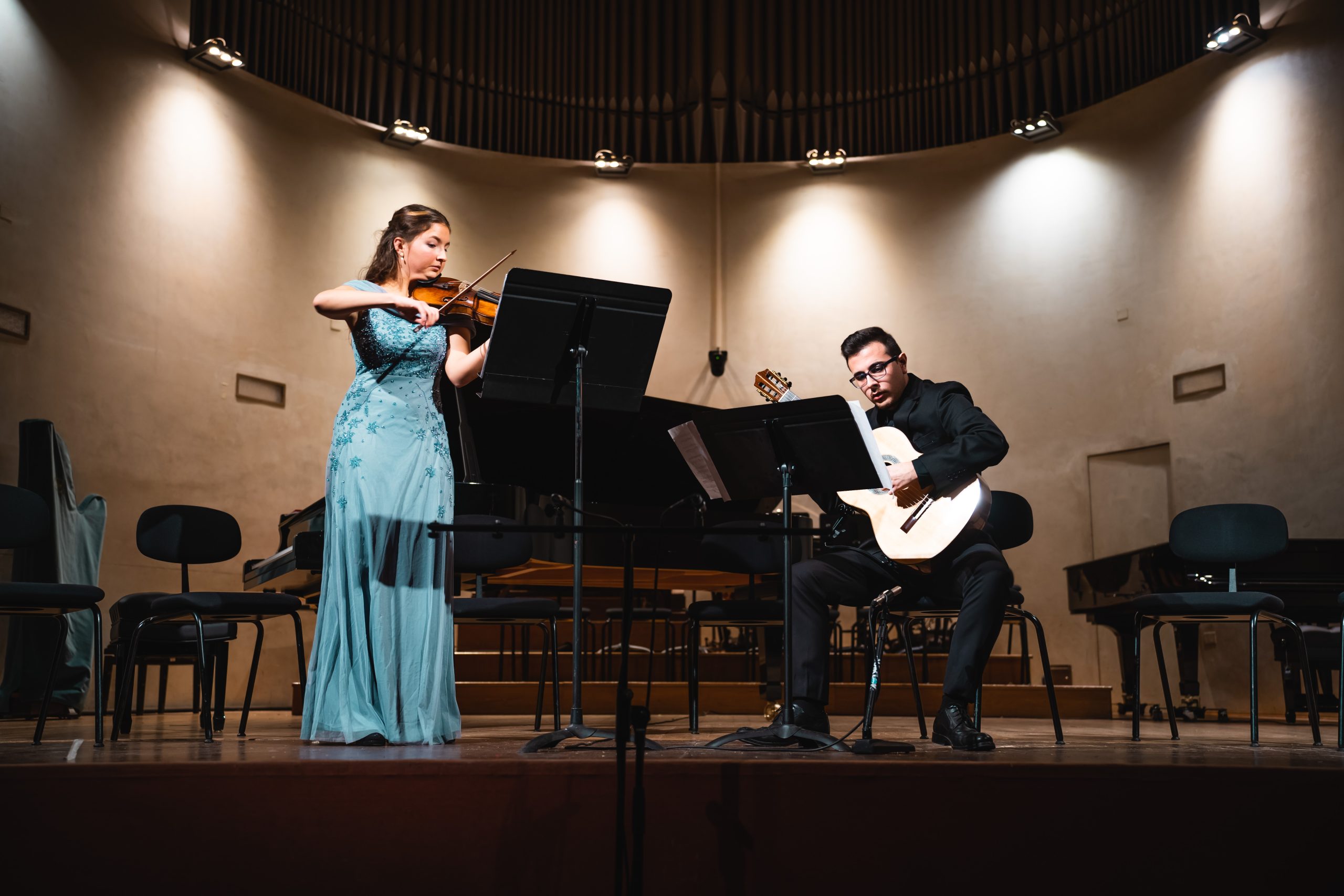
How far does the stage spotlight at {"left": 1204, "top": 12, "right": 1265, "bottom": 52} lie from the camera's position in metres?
7.71

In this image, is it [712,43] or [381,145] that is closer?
[381,145]

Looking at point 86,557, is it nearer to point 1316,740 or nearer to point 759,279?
point 759,279

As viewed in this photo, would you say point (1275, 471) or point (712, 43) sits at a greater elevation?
point (712, 43)

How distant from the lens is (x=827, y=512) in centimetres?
365

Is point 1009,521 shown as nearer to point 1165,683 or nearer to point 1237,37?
point 1165,683

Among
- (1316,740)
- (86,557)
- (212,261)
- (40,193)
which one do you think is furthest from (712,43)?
(1316,740)

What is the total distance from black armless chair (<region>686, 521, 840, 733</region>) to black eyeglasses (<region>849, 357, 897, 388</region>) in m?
0.80

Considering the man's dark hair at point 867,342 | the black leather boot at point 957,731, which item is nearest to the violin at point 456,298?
the man's dark hair at point 867,342

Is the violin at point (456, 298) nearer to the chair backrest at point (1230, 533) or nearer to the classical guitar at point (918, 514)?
the classical guitar at point (918, 514)

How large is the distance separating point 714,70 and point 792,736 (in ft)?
25.5

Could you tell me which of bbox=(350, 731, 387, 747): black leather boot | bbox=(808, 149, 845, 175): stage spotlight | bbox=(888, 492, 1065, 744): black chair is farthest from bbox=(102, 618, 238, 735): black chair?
bbox=(808, 149, 845, 175): stage spotlight

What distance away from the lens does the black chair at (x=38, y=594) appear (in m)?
3.52

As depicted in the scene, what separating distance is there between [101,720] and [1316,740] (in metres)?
3.86

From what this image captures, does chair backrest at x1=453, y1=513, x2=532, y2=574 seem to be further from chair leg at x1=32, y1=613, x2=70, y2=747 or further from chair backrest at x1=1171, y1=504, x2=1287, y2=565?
chair backrest at x1=1171, y1=504, x2=1287, y2=565
